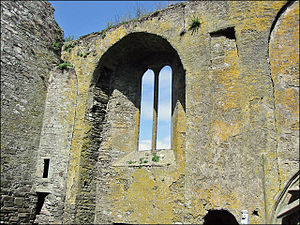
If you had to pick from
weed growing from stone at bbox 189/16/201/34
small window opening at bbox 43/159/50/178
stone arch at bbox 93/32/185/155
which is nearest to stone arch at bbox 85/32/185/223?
stone arch at bbox 93/32/185/155

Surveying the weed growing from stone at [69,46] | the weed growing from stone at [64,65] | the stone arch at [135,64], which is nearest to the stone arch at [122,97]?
the stone arch at [135,64]

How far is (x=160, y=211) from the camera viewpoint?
7.28 meters

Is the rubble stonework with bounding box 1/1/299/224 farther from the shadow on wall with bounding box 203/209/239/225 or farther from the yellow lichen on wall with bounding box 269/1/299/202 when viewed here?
the shadow on wall with bounding box 203/209/239/225

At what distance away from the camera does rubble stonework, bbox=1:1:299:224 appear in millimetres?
6172

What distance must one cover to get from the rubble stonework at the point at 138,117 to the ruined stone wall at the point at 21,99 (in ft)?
0.10

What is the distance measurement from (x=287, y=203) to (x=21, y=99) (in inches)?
275

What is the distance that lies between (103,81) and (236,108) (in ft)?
15.0

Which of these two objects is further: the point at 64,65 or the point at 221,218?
the point at 64,65

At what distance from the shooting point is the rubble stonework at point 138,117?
6.17 metres

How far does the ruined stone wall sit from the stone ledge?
2516 mm

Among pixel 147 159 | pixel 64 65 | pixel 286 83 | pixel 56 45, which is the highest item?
pixel 56 45

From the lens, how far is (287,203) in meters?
5.58

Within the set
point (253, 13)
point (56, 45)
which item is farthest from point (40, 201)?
point (253, 13)

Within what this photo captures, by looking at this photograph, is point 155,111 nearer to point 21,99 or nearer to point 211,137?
point 211,137
